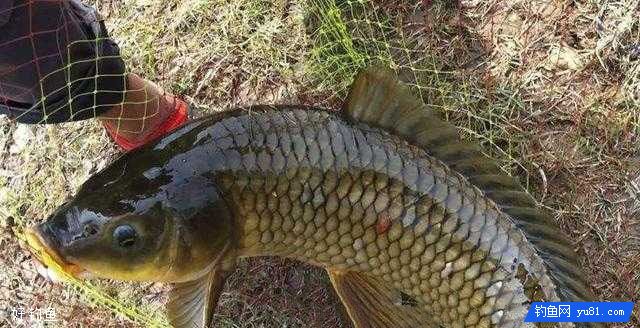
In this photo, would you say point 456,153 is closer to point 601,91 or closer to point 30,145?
point 601,91

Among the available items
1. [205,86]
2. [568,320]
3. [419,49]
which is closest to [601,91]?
[419,49]

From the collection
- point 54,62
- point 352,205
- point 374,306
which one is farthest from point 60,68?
point 374,306

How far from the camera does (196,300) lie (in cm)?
237

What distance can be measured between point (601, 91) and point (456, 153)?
2.49 ft

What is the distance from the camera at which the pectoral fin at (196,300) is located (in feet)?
7.59

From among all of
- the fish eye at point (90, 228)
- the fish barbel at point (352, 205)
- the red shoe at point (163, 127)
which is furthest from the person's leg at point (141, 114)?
the fish eye at point (90, 228)

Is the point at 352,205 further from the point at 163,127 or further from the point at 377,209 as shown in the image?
the point at 163,127

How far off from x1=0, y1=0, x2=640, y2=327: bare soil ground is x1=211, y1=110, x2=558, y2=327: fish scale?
0.50 metres

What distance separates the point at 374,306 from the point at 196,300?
577mm

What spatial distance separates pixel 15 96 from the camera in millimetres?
2322

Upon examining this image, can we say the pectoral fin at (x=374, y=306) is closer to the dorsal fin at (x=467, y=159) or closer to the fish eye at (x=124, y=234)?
the dorsal fin at (x=467, y=159)

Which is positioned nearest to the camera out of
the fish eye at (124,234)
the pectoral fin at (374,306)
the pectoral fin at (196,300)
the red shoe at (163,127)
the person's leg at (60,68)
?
the fish eye at (124,234)

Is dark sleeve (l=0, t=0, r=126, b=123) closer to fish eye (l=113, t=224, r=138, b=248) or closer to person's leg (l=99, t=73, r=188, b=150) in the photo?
person's leg (l=99, t=73, r=188, b=150)

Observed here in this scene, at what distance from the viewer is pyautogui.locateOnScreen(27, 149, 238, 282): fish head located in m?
2.06
